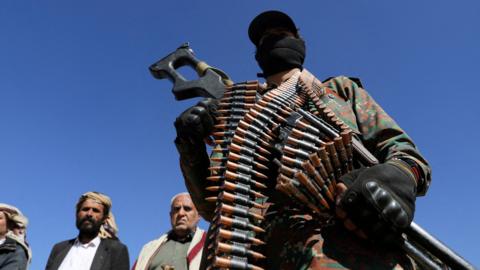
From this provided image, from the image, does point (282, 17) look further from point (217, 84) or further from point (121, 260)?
point (121, 260)

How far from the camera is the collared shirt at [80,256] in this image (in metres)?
6.00

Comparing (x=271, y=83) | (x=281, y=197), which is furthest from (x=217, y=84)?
(x=281, y=197)

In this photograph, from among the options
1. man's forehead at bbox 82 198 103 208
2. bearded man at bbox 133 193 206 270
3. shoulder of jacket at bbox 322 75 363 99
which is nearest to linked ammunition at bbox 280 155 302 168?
shoulder of jacket at bbox 322 75 363 99

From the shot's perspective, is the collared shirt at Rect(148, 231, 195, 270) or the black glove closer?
the black glove

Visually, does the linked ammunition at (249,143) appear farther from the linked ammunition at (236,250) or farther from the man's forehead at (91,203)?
the man's forehead at (91,203)

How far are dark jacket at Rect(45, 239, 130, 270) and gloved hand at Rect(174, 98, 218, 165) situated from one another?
3.46 m

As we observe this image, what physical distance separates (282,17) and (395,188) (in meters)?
1.92

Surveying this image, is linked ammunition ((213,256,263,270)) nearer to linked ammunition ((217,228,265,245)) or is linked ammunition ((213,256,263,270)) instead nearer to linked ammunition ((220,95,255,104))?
linked ammunition ((217,228,265,245))

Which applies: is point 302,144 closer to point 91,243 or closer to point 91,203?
point 91,243

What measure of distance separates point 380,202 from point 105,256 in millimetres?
4759

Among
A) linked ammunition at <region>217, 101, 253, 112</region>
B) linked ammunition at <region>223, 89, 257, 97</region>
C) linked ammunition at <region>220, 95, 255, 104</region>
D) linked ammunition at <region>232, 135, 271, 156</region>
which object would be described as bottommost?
linked ammunition at <region>232, 135, 271, 156</region>

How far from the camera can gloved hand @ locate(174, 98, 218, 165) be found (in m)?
2.95

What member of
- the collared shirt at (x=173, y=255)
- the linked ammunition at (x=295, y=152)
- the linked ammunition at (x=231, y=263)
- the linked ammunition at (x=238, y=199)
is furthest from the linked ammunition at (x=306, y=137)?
the collared shirt at (x=173, y=255)

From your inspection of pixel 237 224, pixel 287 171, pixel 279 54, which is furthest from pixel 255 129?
pixel 279 54
